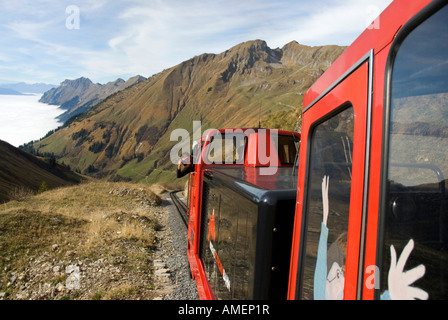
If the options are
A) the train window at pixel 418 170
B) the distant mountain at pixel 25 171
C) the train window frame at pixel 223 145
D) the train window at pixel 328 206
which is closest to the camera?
the train window at pixel 418 170

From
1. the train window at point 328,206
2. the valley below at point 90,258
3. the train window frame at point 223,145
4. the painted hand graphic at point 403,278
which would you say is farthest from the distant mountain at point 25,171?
the painted hand graphic at point 403,278

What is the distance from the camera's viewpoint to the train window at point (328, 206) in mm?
1567

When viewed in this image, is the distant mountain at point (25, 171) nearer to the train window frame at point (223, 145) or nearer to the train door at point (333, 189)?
the train window frame at point (223, 145)

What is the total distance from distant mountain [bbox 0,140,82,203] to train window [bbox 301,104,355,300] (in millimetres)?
67787

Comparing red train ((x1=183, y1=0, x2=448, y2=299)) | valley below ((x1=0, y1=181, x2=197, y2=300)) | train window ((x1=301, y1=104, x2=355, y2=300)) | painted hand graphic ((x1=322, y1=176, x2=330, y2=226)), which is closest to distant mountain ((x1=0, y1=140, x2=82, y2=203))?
Answer: valley below ((x1=0, y1=181, x2=197, y2=300))

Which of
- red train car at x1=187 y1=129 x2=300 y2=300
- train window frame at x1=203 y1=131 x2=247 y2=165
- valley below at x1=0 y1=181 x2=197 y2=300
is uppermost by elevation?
train window frame at x1=203 y1=131 x2=247 y2=165

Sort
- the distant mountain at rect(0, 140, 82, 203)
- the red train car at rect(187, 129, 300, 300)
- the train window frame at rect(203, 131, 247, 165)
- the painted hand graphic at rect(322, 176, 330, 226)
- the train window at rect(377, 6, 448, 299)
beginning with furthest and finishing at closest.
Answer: the distant mountain at rect(0, 140, 82, 203) → the train window frame at rect(203, 131, 247, 165) → the red train car at rect(187, 129, 300, 300) → the painted hand graphic at rect(322, 176, 330, 226) → the train window at rect(377, 6, 448, 299)

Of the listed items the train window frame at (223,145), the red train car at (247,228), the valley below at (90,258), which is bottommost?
the valley below at (90,258)

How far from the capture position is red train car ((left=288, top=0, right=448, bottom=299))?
1.08m

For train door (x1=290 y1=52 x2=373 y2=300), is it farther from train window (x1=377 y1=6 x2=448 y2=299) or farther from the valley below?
the valley below

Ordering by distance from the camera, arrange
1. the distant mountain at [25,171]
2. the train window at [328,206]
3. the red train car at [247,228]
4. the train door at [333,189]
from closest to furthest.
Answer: the train door at [333,189], the train window at [328,206], the red train car at [247,228], the distant mountain at [25,171]
